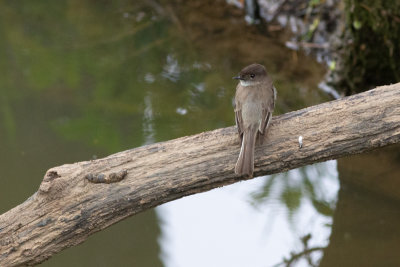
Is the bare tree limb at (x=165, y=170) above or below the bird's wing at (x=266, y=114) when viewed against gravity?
below

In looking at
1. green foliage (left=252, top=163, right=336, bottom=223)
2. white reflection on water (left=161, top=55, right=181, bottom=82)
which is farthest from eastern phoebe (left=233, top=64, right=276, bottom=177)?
white reflection on water (left=161, top=55, right=181, bottom=82)

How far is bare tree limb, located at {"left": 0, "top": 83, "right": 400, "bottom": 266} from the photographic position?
374cm

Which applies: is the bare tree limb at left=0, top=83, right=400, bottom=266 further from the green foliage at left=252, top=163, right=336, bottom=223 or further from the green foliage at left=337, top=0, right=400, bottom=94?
the green foliage at left=337, top=0, right=400, bottom=94

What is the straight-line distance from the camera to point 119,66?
8.23 m

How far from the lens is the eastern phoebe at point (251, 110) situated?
3854 mm

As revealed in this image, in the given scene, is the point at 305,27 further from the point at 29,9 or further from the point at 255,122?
the point at 255,122

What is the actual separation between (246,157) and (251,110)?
1.84 feet

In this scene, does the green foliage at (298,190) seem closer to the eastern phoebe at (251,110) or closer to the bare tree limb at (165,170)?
the eastern phoebe at (251,110)

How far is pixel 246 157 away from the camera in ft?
12.6

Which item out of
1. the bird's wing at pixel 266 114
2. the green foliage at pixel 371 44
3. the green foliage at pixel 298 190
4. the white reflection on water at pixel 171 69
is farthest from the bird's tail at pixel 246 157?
the white reflection on water at pixel 171 69

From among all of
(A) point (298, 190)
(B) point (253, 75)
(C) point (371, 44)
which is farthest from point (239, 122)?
(C) point (371, 44)

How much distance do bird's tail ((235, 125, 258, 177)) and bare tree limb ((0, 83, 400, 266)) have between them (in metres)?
0.07

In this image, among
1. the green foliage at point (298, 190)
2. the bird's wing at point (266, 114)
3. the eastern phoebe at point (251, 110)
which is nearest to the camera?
the eastern phoebe at point (251, 110)

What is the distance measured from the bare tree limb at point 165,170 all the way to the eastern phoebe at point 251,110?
0.08 metres
